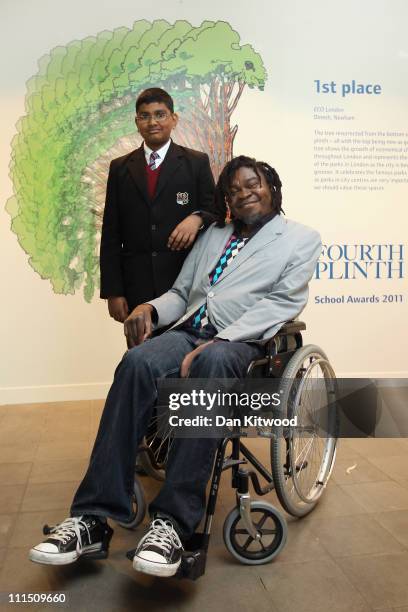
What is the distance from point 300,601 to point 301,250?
1.16 meters

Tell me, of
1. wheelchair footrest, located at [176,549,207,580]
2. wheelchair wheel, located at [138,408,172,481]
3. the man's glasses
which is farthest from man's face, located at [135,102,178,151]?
wheelchair footrest, located at [176,549,207,580]

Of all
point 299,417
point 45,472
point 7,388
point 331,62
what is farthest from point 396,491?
point 331,62

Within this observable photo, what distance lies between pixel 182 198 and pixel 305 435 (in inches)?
42.4

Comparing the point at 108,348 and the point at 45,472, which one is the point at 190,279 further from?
the point at 108,348

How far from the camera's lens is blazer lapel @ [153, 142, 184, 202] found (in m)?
2.68

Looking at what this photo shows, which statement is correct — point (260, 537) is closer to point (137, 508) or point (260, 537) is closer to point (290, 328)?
point (137, 508)

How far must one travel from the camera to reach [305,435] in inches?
92.9

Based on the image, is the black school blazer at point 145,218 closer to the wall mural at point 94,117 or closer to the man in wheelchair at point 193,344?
the man in wheelchair at point 193,344

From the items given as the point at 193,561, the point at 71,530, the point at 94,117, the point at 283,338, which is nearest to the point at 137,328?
the point at 283,338

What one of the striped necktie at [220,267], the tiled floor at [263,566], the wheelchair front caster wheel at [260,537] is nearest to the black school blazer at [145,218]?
the striped necktie at [220,267]

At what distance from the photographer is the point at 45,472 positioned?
2.94 meters

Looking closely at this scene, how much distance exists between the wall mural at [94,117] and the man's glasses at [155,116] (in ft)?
4.53

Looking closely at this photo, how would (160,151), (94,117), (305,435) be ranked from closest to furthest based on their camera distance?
(305,435) → (160,151) → (94,117)

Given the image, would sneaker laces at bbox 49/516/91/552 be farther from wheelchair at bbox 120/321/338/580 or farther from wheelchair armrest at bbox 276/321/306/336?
wheelchair armrest at bbox 276/321/306/336
